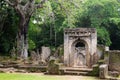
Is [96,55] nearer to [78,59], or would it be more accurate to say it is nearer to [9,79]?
[78,59]

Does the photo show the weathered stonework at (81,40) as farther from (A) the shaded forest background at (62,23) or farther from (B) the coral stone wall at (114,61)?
(A) the shaded forest background at (62,23)

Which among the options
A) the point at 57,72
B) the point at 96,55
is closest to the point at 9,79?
the point at 57,72

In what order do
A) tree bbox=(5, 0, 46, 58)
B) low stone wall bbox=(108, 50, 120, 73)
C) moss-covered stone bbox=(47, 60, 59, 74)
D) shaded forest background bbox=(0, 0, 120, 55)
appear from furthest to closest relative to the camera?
shaded forest background bbox=(0, 0, 120, 55) < tree bbox=(5, 0, 46, 58) < moss-covered stone bbox=(47, 60, 59, 74) < low stone wall bbox=(108, 50, 120, 73)

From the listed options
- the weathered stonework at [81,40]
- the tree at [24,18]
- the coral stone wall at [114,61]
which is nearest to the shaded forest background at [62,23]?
the tree at [24,18]

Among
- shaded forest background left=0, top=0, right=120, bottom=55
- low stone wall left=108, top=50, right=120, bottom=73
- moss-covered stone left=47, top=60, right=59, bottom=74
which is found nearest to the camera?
low stone wall left=108, top=50, right=120, bottom=73

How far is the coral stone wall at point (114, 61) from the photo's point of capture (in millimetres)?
20656

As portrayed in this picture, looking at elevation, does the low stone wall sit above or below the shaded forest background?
below

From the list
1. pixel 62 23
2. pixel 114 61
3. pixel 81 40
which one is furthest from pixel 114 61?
pixel 62 23

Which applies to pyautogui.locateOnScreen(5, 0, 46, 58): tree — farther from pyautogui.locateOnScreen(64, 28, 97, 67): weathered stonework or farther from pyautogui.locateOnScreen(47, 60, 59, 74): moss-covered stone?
pyautogui.locateOnScreen(47, 60, 59, 74): moss-covered stone

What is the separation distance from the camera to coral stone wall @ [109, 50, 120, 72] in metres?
20.7

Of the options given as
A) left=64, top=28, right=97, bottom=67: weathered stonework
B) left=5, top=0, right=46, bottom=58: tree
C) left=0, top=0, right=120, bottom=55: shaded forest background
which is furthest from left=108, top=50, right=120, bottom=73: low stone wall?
left=0, top=0, right=120, bottom=55: shaded forest background

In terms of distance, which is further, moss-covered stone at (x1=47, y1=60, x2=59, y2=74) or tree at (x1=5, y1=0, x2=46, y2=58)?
tree at (x1=5, y1=0, x2=46, y2=58)

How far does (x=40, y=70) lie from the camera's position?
22766 mm

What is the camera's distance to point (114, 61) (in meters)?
20.8
